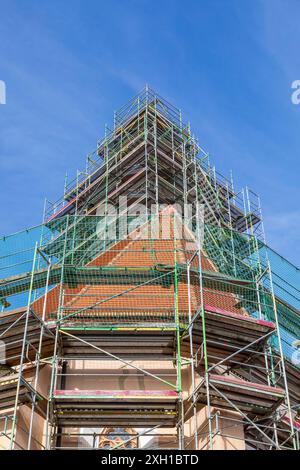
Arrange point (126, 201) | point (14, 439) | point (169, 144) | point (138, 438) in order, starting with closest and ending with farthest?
point (14, 439) → point (138, 438) → point (126, 201) → point (169, 144)

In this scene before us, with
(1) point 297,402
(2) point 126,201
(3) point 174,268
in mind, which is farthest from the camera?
(2) point 126,201

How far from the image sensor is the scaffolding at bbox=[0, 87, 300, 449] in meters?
15.4

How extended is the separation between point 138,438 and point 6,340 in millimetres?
4144

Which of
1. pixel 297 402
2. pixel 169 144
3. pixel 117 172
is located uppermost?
pixel 169 144

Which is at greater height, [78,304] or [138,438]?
[78,304]

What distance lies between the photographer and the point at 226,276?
19094 mm

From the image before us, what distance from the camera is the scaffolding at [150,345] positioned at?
15.4 meters

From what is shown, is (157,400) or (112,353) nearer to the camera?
(157,400)

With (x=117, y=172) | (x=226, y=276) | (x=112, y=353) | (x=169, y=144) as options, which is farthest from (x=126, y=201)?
(x=112, y=353)

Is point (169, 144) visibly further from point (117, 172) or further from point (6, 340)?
point (6, 340)

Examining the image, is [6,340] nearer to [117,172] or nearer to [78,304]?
[78,304]

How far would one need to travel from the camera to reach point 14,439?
15.1 metres

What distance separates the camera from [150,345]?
16.8 meters

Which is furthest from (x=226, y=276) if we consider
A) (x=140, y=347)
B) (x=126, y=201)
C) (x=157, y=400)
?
(x=126, y=201)
